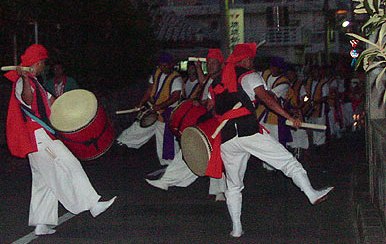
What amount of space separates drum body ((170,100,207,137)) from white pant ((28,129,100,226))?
2.70 m

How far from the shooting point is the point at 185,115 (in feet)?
36.8

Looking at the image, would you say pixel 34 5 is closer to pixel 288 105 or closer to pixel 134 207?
pixel 288 105

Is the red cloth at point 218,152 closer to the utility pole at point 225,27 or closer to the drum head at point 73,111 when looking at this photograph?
the drum head at point 73,111

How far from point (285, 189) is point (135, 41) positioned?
619 inches

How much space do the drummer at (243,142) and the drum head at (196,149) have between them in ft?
0.66

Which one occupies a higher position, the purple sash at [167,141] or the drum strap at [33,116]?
the drum strap at [33,116]

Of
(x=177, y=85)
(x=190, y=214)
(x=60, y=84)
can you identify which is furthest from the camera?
(x=177, y=85)

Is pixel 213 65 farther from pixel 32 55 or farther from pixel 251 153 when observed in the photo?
pixel 32 55

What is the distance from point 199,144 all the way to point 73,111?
1.27 meters

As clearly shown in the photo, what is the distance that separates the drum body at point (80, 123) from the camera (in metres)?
8.47

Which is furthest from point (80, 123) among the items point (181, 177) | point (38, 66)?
point (181, 177)

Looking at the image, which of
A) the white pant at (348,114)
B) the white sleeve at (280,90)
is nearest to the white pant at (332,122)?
the white pant at (348,114)

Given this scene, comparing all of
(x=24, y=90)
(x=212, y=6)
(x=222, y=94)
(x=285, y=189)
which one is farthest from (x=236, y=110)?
(x=212, y=6)

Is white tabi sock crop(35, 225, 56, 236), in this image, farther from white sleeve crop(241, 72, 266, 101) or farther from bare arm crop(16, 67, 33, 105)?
white sleeve crop(241, 72, 266, 101)
